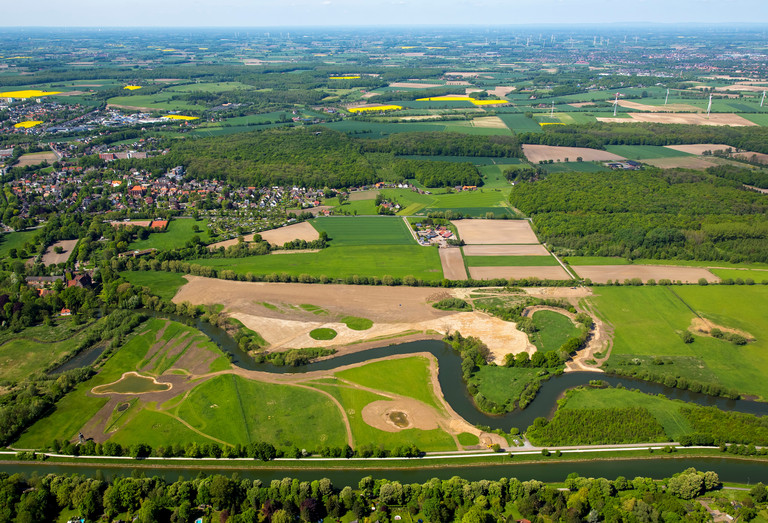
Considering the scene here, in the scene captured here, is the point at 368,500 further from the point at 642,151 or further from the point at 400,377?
the point at 642,151

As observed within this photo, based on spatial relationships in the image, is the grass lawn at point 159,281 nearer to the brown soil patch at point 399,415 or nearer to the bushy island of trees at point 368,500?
the bushy island of trees at point 368,500

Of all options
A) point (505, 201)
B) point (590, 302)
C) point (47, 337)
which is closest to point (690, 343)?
point (590, 302)

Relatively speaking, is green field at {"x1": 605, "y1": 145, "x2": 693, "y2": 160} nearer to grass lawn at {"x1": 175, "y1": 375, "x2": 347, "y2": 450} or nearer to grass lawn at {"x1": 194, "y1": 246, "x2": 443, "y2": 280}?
grass lawn at {"x1": 194, "y1": 246, "x2": 443, "y2": 280}

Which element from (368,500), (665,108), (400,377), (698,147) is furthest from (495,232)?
(665,108)

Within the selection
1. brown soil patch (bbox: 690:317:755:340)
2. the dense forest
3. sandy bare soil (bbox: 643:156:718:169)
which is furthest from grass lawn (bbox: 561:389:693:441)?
sandy bare soil (bbox: 643:156:718:169)

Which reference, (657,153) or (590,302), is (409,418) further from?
(657,153)

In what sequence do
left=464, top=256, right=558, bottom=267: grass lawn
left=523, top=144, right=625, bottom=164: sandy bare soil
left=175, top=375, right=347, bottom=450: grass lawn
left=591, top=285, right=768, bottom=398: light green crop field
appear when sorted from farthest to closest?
left=523, top=144, right=625, bottom=164: sandy bare soil < left=464, top=256, right=558, bottom=267: grass lawn < left=591, top=285, right=768, bottom=398: light green crop field < left=175, top=375, right=347, bottom=450: grass lawn

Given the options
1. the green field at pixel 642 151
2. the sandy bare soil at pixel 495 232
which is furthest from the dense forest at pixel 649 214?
the green field at pixel 642 151
